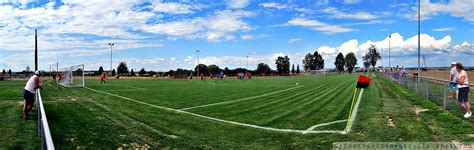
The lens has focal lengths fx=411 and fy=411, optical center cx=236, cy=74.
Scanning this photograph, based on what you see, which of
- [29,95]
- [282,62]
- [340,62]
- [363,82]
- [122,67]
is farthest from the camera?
[340,62]

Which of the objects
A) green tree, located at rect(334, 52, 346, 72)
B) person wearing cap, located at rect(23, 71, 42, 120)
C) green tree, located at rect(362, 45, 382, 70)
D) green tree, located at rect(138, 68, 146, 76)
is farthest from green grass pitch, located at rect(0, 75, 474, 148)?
green tree, located at rect(334, 52, 346, 72)

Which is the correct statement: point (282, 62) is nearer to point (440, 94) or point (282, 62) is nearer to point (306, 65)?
point (306, 65)

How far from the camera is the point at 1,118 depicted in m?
12.7

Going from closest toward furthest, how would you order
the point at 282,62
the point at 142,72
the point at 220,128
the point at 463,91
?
the point at 220,128
the point at 463,91
the point at 142,72
the point at 282,62

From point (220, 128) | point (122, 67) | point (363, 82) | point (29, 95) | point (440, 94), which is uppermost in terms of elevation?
point (122, 67)

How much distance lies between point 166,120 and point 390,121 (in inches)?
268

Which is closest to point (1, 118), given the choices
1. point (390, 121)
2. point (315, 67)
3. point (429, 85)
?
point (390, 121)

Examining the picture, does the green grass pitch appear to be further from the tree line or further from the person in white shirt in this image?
the tree line

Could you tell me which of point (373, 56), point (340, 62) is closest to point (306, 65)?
point (340, 62)

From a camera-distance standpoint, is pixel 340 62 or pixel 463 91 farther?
pixel 340 62

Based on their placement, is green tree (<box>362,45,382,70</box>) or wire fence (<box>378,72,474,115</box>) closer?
wire fence (<box>378,72,474,115</box>)

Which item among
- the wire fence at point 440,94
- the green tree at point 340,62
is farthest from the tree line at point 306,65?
the wire fence at point 440,94

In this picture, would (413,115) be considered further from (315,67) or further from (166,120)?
(315,67)

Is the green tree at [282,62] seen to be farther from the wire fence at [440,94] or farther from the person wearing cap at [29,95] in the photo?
the person wearing cap at [29,95]
